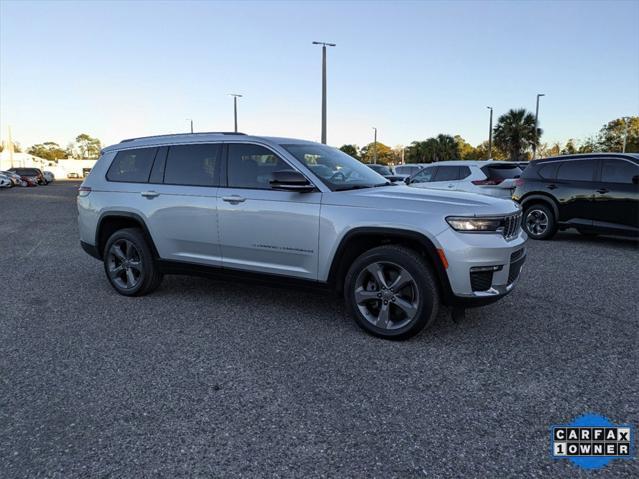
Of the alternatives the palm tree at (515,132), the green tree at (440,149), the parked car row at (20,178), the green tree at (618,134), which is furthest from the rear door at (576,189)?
the green tree at (618,134)

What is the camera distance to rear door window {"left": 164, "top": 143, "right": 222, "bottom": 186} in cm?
502

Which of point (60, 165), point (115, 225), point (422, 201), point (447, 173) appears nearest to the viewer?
point (422, 201)

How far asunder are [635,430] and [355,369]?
5.67 feet

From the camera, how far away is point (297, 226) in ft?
14.4

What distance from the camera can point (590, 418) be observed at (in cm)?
294

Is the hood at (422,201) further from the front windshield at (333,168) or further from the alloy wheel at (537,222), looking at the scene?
the alloy wheel at (537,222)

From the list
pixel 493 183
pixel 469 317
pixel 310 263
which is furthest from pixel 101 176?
pixel 493 183

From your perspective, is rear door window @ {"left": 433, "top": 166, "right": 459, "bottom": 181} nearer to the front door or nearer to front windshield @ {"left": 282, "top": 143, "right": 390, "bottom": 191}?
front windshield @ {"left": 282, "top": 143, "right": 390, "bottom": 191}

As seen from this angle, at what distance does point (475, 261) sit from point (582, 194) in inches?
266

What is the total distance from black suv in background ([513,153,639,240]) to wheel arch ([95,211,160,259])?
771cm

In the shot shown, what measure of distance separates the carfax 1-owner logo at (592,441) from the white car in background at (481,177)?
8.77 meters

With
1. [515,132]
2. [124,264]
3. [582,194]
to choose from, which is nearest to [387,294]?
[124,264]

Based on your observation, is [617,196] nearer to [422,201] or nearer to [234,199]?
[422,201]

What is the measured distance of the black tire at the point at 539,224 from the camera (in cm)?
985
